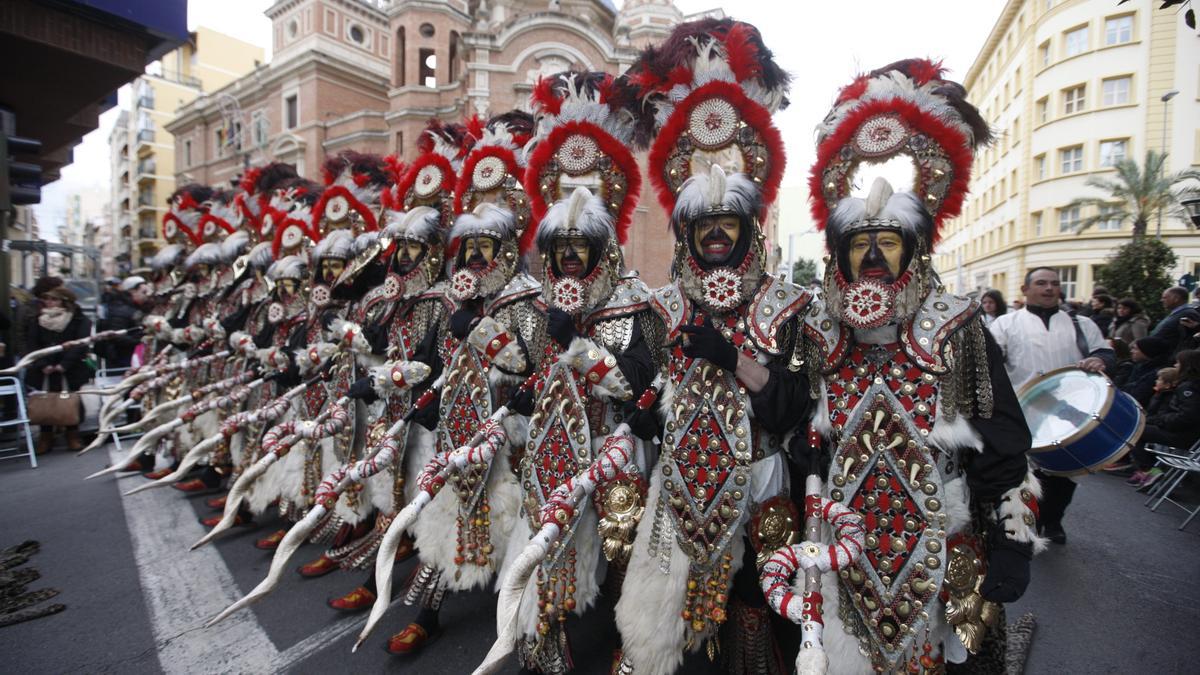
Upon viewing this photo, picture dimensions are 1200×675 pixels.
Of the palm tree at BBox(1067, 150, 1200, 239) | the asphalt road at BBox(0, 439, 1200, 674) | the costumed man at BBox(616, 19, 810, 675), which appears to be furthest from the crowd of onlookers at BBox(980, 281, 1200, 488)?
the palm tree at BBox(1067, 150, 1200, 239)

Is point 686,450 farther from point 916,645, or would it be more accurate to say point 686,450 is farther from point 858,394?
point 916,645

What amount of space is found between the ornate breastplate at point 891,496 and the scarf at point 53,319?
1048 cm

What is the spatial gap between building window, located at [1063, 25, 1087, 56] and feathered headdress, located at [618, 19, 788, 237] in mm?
30117

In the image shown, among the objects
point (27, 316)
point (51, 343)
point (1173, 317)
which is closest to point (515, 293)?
point (1173, 317)

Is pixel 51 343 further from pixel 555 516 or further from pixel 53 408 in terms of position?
pixel 555 516

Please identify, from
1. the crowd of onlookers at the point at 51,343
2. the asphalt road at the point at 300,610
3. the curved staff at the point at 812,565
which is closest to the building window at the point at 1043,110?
the asphalt road at the point at 300,610

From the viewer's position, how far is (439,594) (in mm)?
3309

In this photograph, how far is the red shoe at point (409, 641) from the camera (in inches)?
125

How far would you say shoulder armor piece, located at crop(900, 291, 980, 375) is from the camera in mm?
2127

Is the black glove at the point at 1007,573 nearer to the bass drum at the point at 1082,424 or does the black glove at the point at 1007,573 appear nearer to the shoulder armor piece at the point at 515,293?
the bass drum at the point at 1082,424

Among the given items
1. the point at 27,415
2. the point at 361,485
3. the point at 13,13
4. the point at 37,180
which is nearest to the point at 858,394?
the point at 361,485

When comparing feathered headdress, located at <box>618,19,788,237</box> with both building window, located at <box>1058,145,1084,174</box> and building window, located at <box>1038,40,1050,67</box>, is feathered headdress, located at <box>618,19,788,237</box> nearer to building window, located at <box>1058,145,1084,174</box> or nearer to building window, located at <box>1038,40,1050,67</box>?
building window, located at <box>1058,145,1084,174</box>

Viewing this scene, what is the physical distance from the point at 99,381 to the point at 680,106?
11.1m

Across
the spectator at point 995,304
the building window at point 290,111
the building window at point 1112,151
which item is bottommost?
the spectator at point 995,304
